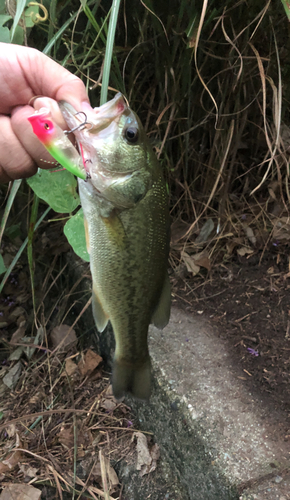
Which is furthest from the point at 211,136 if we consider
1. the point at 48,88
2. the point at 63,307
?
the point at 63,307

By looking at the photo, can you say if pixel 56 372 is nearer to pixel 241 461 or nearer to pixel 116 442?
pixel 116 442

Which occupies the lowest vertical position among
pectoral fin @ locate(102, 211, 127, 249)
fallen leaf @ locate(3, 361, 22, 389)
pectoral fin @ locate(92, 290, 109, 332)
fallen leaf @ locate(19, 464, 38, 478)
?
fallen leaf @ locate(3, 361, 22, 389)

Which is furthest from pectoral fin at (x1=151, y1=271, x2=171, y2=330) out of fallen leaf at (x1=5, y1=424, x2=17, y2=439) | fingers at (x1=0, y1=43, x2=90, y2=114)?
fallen leaf at (x1=5, y1=424, x2=17, y2=439)

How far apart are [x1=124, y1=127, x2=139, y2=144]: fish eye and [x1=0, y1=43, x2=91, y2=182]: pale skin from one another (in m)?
0.13

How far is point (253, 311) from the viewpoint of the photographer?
1786mm

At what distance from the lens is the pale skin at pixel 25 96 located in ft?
3.28

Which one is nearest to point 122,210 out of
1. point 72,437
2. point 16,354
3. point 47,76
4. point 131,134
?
point 131,134

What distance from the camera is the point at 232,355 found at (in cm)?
162

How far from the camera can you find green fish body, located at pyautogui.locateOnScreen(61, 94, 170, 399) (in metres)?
0.97

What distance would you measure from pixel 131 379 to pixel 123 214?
64 cm

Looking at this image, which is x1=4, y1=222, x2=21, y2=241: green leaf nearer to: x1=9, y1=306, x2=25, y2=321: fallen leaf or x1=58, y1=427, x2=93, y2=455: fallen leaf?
x1=9, y1=306, x2=25, y2=321: fallen leaf

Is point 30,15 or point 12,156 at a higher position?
point 30,15

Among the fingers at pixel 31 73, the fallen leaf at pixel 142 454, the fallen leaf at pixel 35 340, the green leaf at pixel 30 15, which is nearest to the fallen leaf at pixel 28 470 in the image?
the fallen leaf at pixel 142 454

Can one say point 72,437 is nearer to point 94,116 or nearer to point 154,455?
point 154,455
